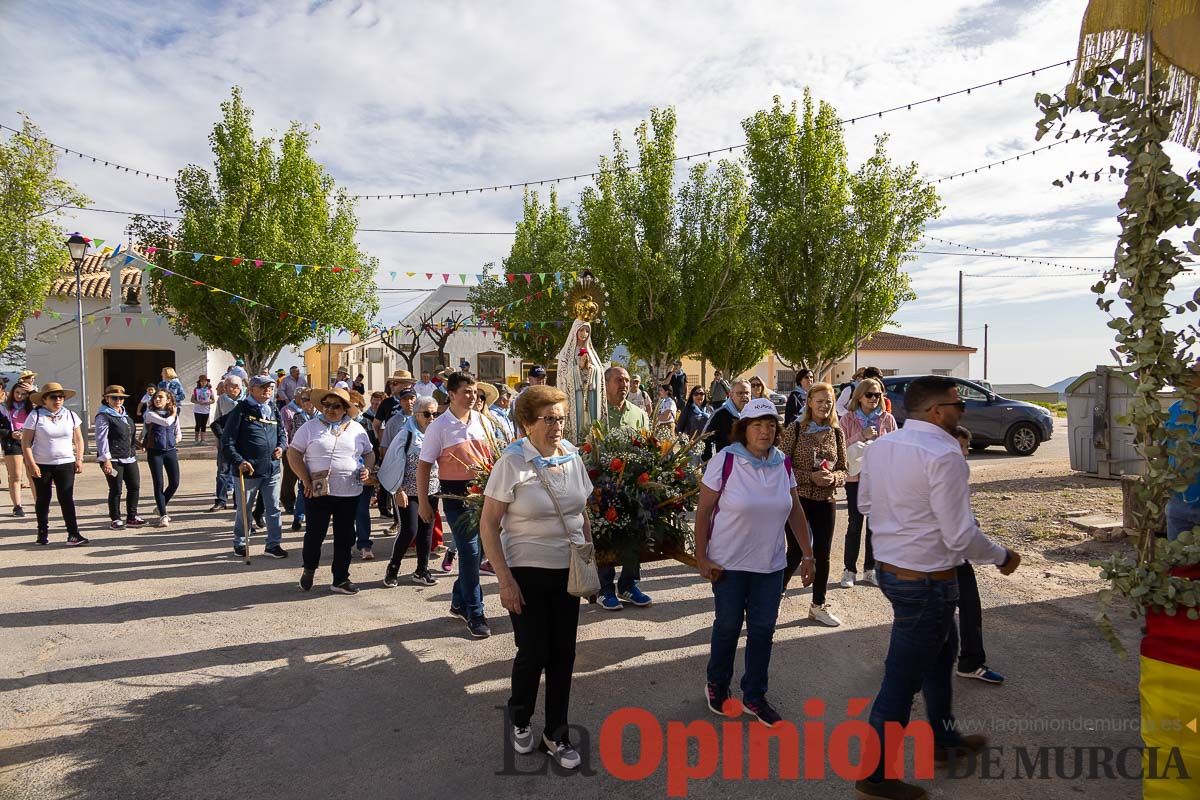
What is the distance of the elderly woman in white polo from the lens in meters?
3.69

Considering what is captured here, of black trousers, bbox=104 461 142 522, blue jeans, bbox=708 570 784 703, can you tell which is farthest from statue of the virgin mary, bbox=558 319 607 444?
black trousers, bbox=104 461 142 522

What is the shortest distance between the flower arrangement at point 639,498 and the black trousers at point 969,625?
1591mm

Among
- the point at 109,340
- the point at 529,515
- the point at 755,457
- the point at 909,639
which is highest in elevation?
the point at 109,340

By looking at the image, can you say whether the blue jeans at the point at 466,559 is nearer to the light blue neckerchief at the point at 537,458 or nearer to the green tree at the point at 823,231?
the light blue neckerchief at the point at 537,458

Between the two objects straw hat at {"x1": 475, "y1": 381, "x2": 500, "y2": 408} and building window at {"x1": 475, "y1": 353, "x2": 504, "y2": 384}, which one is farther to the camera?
building window at {"x1": 475, "y1": 353, "x2": 504, "y2": 384}

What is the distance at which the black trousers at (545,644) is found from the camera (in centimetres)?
370

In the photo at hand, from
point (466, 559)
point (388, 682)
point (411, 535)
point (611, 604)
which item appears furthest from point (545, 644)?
point (411, 535)

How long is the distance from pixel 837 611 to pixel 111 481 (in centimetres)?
906

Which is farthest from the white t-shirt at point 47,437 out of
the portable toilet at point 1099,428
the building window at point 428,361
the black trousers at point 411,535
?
the building window at point 428,361

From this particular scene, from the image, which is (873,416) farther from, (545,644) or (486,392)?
(545,644)

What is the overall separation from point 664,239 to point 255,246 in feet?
38.5

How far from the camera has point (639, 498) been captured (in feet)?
16.4

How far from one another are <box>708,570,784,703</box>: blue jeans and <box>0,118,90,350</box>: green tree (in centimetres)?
2076

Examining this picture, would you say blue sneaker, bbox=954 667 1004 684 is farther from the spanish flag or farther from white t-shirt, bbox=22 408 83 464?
white t-shirt, bbox=22 408 83 464
